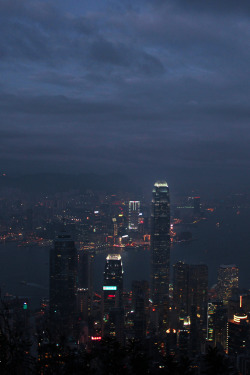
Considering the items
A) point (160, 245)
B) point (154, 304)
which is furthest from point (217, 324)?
point (160, 245)

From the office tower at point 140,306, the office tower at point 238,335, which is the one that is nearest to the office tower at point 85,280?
the office tower at point 140,306

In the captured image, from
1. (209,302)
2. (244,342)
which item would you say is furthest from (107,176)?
(244,342)

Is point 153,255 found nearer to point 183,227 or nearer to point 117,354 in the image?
point 183,227

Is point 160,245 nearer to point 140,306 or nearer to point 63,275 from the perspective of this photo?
point 140,306

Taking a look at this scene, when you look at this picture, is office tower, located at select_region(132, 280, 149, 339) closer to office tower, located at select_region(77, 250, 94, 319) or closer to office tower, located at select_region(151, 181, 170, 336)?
office tower, located at select_region(151, 181, 170, 336)

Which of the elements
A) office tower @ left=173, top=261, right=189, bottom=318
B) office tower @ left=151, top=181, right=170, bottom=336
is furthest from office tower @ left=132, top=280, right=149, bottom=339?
office tower @ left=173, top=261, right=189, bottom=318

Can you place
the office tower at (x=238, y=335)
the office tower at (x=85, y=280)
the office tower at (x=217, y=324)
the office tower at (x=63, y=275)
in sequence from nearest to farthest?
the office tower at (x=238, y=335) → the office tower at (x=217, y=324) → the office tower at (x=63, y=275) → the office tower at (x=85, y=280)

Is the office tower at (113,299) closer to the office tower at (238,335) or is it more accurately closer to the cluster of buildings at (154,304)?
the cluster of buildings at (154,304)
